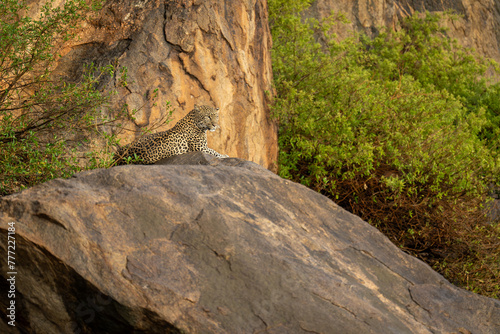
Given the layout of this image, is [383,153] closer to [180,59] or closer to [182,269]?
[180,59]

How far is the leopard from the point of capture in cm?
802

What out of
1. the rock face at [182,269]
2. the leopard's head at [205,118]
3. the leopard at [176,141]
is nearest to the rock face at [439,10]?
the leopard's head at [205,118]

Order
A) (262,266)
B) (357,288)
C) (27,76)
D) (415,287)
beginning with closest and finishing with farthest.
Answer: (262,266) → (357,288) → (415,287) → (27,76)

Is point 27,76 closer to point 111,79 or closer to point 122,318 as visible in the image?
point 111,79

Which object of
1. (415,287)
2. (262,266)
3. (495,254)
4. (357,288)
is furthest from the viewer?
(495,254)

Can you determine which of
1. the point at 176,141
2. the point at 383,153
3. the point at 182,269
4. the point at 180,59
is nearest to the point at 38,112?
the point at 176,141

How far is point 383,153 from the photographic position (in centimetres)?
1042

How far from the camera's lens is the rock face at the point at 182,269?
4477 mm

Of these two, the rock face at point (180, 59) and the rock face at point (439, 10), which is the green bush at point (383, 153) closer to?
the rock face at point (180, 59)

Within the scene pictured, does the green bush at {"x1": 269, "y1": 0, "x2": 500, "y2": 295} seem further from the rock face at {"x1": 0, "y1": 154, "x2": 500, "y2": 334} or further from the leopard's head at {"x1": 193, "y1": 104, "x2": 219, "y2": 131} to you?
the rock face at {"x1": 0, "y1": 154, "x2": 500, "y2": 334}

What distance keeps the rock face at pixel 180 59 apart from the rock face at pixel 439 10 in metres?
9.46

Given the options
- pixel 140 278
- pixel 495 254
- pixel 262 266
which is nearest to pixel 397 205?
pixel 495 254

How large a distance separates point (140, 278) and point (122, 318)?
392 mm

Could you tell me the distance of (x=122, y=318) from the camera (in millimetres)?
4492
